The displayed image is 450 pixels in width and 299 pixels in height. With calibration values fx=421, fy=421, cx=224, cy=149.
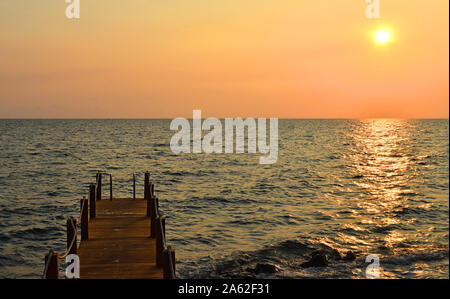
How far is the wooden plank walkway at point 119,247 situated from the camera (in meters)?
12.5

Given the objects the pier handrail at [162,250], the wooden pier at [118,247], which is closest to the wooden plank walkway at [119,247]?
the wooden pier at [118,247]

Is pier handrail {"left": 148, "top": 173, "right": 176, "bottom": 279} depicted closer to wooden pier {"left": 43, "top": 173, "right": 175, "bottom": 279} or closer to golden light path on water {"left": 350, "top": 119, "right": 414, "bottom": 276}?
wooden pier {"left": 43, "top": 173, "right": 175, "bottom": 279}

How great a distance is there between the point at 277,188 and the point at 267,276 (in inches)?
1004

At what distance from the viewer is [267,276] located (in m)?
18.2

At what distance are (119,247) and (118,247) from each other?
0.04 metres

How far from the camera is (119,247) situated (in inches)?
570

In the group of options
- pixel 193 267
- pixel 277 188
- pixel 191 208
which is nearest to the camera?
pixel 193 267

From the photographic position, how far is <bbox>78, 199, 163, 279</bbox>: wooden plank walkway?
12.5m

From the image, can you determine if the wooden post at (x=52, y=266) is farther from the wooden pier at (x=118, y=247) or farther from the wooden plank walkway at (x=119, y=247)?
the wooden plank walkway at (x=119, y=247)

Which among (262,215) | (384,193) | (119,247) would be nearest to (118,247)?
(119,247)

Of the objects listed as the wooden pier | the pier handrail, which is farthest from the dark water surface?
the pier handrail
